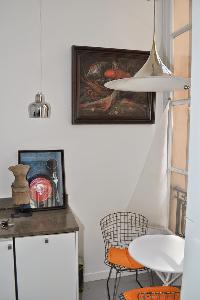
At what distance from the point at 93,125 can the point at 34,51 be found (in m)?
0.87

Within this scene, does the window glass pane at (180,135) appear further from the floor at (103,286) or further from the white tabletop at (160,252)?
the floor at (103,286)

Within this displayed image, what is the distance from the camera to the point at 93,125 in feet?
9.16

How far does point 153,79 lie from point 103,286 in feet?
7.27

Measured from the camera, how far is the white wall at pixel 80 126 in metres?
2.53

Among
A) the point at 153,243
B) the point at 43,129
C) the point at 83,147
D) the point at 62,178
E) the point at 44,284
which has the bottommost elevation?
the point at 44,284

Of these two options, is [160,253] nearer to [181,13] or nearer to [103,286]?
[103,286]

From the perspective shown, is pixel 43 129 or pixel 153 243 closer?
pixel 153 243

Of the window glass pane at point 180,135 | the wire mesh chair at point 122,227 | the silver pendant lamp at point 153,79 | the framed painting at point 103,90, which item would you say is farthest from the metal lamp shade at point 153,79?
the wire mesh chair at point 122,227

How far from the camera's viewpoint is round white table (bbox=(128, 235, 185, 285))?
1837 mm

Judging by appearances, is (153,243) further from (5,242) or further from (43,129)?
(43,129)

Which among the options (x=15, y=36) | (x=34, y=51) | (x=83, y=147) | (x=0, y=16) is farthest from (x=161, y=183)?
(x=0, y=16)

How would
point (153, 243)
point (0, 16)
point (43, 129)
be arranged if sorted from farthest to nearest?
point (43, 129) → point (0, 16) → point (153, 243)

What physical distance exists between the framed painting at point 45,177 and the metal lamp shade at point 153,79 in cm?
121

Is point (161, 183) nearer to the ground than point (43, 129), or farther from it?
nearer to the ground
